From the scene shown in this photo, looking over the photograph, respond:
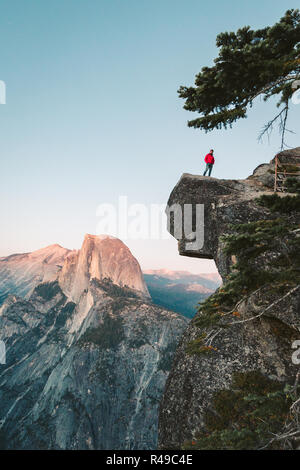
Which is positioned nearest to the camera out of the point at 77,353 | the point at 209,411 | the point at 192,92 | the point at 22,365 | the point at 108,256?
the point at 192,92

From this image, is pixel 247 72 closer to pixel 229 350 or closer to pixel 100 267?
pixel 229 350

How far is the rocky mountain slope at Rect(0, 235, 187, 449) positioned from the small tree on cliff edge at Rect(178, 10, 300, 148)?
10304cm

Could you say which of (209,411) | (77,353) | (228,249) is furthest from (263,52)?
(77,353)

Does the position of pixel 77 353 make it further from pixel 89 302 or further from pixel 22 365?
pixel 22 365

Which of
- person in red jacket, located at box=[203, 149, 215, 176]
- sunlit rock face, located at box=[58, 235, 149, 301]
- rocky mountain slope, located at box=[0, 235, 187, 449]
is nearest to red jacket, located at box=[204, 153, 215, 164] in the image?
person in red jacket, located at box=[203, 149, 215, 176]

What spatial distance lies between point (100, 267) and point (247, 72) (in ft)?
478

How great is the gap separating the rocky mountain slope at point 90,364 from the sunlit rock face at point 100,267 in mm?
705

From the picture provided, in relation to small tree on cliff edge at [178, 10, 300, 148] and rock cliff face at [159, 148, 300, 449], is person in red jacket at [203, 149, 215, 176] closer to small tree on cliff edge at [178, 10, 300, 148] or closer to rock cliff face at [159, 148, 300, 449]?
rock cliff face at [159, 148, 300, 449]

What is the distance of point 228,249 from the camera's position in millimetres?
6094

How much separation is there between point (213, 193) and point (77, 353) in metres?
115

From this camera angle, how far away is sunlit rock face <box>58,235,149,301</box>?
14688cm

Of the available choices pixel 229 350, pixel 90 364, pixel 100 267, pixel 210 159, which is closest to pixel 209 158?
pixel 210 159

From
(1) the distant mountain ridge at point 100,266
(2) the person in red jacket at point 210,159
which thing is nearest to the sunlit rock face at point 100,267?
(1) the distant mountain ridge at point 100,266

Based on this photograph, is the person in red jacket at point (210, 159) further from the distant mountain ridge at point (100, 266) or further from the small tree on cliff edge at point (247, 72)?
the distant mountain ridge at point (100, 266)
